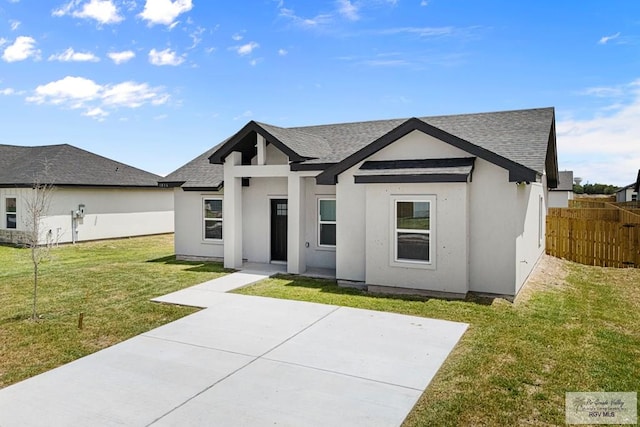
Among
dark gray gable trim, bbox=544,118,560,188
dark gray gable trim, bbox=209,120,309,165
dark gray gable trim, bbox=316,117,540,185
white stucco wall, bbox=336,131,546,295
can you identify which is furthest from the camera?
dark gray gable trim, bbox=544,118,560,188

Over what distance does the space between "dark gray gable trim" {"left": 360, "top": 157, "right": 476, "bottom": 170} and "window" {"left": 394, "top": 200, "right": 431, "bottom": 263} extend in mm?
903

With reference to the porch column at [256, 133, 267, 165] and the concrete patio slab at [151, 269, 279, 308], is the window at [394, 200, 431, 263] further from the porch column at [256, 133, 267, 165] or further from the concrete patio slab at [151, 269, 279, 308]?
the porch column at [256, 133, 267, 165]

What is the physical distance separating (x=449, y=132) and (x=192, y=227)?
379 inches

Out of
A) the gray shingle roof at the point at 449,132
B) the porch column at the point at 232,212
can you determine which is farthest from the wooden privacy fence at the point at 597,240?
the porch column at the point at 232,212

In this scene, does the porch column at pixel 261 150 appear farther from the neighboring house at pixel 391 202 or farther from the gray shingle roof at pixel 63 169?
the gray shingle roof at pixel 63 169

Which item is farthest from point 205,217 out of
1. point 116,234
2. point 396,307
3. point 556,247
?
point 556,247

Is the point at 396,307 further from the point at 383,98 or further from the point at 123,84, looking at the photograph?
the point at 123,84

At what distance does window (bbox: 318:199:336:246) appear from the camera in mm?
13312

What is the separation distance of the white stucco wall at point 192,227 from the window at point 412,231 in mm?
7301

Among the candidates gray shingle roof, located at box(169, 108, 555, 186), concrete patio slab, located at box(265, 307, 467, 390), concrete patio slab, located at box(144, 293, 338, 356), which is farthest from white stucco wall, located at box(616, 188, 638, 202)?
concrete patio slab, located at box(144, 293, 338, 356)

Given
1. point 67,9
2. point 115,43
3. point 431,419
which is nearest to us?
point 431,419

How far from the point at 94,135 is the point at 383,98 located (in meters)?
19.5

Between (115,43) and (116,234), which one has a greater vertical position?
(115,43)

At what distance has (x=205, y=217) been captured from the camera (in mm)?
15477
